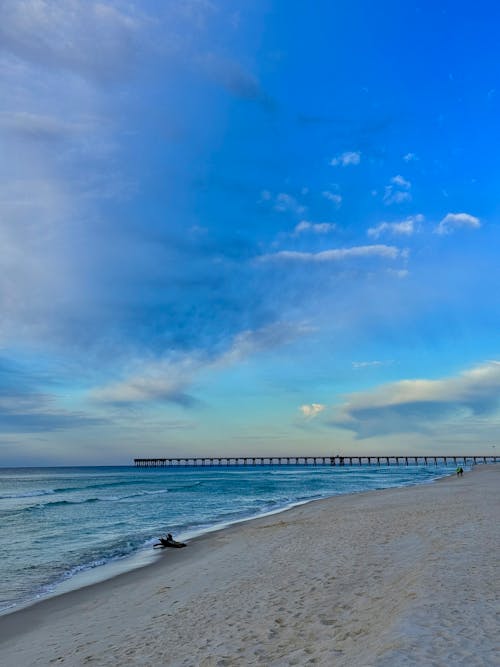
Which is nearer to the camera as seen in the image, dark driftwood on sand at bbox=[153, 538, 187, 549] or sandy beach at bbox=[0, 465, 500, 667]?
sandy beach at bbox=[0, 465, 500, 667]

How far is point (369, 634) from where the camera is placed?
646cm

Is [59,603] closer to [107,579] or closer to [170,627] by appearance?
[107,579]

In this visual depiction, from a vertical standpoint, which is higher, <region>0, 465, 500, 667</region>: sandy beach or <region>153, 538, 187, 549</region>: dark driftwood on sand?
<region>0, 465, 500, 667</region>: sandy beach

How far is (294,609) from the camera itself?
8.33 m

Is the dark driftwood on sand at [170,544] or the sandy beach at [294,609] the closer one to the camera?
the sandy beach at [294,609]

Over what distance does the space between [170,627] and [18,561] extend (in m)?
11.8

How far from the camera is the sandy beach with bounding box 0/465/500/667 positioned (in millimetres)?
6160

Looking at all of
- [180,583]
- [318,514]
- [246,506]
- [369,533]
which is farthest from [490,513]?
[246,506]

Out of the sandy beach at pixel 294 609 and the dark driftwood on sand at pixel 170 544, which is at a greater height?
the sandy beach at pixel 294 609

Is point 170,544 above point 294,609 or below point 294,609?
below

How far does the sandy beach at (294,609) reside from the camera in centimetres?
616

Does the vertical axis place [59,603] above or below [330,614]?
below

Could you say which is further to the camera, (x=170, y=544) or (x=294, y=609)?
(x=170, y=544)

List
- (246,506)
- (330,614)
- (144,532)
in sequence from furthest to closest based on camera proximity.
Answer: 1. (246,506)
2. (144,532)
3. (330,614)
